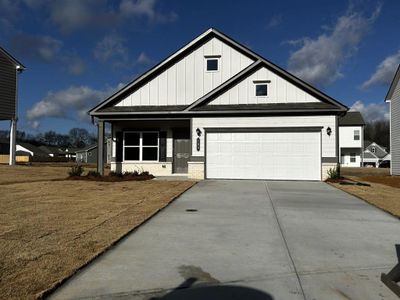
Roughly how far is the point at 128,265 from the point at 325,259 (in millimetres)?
2800

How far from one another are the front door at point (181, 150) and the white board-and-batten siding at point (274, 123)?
7.71 ft

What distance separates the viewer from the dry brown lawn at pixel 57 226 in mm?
4852

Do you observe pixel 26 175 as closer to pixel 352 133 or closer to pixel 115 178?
pixel 115 178

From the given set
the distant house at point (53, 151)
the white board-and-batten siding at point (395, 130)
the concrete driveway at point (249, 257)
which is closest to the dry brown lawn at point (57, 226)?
the concrete driveway at point (249, 257)

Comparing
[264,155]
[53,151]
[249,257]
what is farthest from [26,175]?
[53,151]

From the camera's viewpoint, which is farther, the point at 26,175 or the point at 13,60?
the point at 13,60

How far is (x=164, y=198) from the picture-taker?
1179 cm

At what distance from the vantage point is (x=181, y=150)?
71.3 ft

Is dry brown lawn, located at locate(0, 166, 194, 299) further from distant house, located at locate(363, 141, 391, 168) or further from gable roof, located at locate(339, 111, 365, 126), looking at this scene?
distant house, located at locate(363, 141, 391, 168)

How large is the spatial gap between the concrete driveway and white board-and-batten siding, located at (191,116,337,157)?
835 centimetres

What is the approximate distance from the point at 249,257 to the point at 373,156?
81940 millimetres

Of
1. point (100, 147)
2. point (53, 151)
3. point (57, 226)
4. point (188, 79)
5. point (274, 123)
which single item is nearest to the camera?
point (57, 226)

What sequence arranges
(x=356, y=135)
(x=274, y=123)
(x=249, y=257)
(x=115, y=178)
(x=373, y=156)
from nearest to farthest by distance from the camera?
(x=249, y=257) → (x=115, y=178) → (x=274, y=123) → (x=356, y=135) → (x=373, y=156)

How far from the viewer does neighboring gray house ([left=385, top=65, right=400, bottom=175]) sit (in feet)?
86.5
